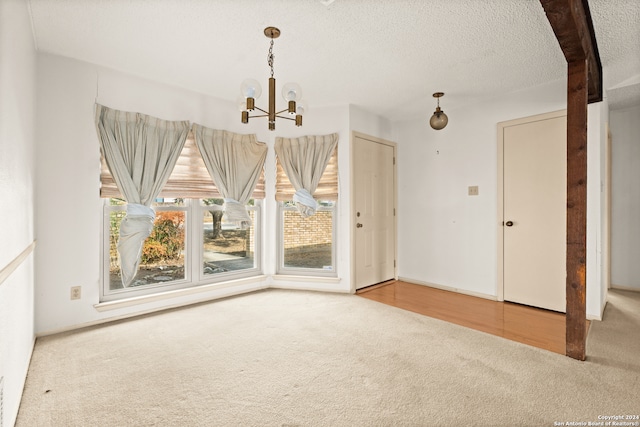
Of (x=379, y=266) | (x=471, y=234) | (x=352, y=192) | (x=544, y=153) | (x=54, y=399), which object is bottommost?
(x=54, y=399)

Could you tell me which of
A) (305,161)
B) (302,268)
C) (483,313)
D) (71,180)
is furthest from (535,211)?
(71,180)

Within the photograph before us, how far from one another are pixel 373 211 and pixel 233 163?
6.65ft

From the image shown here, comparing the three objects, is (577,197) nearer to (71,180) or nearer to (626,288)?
(626,288)

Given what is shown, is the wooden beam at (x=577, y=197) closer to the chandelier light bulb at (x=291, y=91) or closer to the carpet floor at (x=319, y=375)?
the carpet floor at (x=319, y=375)

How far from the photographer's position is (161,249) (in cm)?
354

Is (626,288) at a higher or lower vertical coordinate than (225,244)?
lower

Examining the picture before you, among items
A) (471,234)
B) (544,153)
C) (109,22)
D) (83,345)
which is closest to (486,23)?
(544,153)

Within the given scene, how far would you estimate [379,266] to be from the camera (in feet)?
15.2

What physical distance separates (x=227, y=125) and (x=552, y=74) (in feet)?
11.9

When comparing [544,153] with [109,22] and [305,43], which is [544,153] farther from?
[109,22]

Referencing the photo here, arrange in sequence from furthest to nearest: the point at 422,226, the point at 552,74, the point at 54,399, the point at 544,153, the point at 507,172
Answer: the point at 422,226 < the point at 507,172 < the point at 544,153 < the point at 552,74 < the point at 54,399

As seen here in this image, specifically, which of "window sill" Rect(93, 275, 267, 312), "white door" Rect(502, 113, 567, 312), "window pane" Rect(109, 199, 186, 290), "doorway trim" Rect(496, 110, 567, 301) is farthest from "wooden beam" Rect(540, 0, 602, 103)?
"window sill" Rect(93, 275, 267, 312)

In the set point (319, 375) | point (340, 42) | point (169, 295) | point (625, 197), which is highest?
point (340, 42)

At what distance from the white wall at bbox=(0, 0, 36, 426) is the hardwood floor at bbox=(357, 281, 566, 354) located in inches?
126
